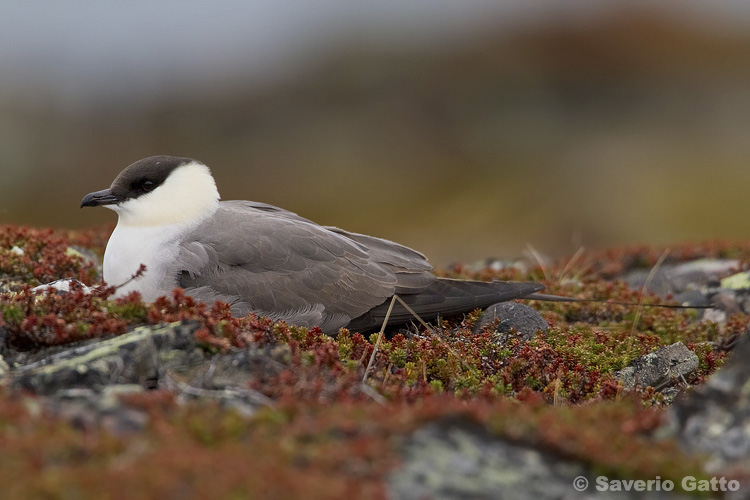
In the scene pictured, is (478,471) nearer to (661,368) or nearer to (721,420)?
(721,420)

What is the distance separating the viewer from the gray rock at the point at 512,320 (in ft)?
19.4

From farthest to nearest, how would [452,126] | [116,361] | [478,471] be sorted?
[452,126] → [116,361] → [478,471]

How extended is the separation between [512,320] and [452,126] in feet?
46.4

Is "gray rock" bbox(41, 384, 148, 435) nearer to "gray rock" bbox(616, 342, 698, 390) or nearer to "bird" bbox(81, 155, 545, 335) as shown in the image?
"bird" bbox(81, 155, 545, 335)

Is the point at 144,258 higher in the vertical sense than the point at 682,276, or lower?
higher

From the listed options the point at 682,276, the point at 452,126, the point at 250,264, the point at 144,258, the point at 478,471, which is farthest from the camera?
the point at 452,126

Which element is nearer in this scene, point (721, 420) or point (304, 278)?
point (721, 420)

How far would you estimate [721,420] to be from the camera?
3092mm

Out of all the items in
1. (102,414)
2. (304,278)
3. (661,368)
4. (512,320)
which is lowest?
(661,368)

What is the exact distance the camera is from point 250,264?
5879mm

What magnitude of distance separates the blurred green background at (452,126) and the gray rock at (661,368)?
8.96 m

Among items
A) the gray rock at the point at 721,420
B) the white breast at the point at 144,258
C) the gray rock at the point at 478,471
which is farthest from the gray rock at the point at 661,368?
the white breast at the point at 144,258

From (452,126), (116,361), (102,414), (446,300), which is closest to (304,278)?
(446,300)

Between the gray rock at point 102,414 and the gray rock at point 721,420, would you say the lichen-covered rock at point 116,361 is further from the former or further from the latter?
the gray rock at point 721,420
